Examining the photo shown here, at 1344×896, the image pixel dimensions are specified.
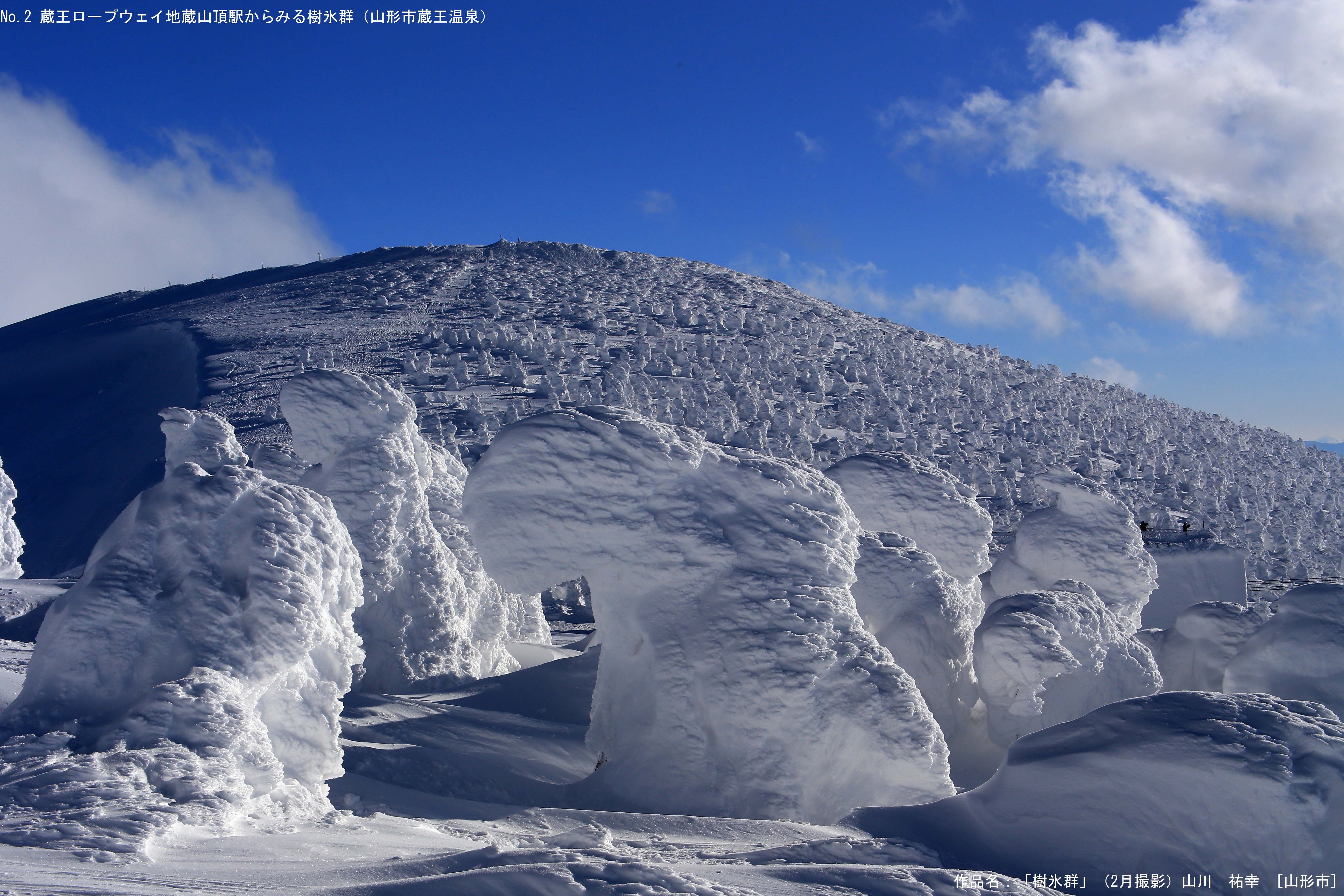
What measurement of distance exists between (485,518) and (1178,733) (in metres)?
5.76

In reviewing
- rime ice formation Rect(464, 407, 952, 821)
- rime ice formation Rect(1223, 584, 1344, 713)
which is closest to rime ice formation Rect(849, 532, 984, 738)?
rime ice formation Rect(464, 407, 952, 821)

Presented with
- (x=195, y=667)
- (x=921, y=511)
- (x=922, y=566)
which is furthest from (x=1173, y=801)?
(x=921, y=511)

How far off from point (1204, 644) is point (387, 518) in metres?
12.0

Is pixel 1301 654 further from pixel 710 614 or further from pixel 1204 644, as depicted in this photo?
pixel 710 614

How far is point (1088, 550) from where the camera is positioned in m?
13.8

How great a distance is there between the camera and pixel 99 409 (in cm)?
3875

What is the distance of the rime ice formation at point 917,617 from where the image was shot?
36.1ft

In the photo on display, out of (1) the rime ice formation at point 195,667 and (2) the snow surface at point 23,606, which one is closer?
(1) the rime ice formation at point 195,667

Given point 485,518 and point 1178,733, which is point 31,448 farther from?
point 1178,733

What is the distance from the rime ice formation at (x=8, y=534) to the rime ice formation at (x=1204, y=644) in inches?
732

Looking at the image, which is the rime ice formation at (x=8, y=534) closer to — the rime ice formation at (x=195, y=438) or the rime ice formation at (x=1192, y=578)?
the rime ice formation at (x=195, y=438)

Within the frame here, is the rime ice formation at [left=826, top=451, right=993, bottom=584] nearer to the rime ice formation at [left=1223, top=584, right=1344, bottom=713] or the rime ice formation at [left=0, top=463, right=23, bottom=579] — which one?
the rime ice formation at [left=1223, top=584, right=1344, bottom=713]

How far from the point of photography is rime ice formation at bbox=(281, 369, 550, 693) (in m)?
12.0

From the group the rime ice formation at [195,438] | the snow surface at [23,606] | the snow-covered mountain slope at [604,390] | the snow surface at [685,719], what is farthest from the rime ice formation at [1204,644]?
the snow-covered mountain slope at [604,390]
